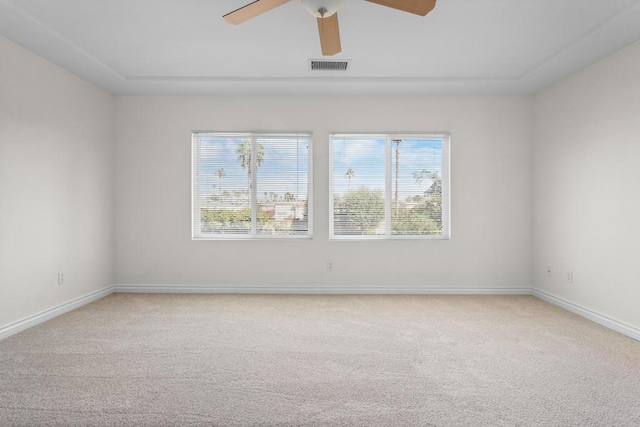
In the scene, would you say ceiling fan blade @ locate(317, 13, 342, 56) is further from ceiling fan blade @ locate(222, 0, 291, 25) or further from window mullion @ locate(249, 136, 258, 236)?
window mullion @ locate(249, 136, 258, 236)

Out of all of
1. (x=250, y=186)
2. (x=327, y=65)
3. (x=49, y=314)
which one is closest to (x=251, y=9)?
(x=327, y=65)

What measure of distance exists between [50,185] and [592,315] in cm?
575

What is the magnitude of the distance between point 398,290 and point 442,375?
2340mm

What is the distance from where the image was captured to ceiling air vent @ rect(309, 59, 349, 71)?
3.81m

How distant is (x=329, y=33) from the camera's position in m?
2.64

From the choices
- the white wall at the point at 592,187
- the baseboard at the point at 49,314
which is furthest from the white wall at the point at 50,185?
the white wall at the point at 592,187

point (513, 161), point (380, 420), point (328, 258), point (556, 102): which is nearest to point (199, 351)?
point (380, 420)

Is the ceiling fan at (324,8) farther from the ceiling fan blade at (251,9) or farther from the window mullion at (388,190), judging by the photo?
the window mullion at (388,190)

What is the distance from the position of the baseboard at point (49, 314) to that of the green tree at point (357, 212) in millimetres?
3106

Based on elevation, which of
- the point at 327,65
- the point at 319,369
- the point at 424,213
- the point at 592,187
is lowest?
the point at 319,369

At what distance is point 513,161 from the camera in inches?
189

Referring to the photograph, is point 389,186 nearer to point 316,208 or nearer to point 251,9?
point 316,208

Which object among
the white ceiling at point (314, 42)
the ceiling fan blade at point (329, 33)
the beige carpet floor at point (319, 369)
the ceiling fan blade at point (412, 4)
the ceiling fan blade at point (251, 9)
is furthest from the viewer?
the white ceiling at point (314, 42)

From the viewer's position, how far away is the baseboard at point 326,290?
4.82 metres
